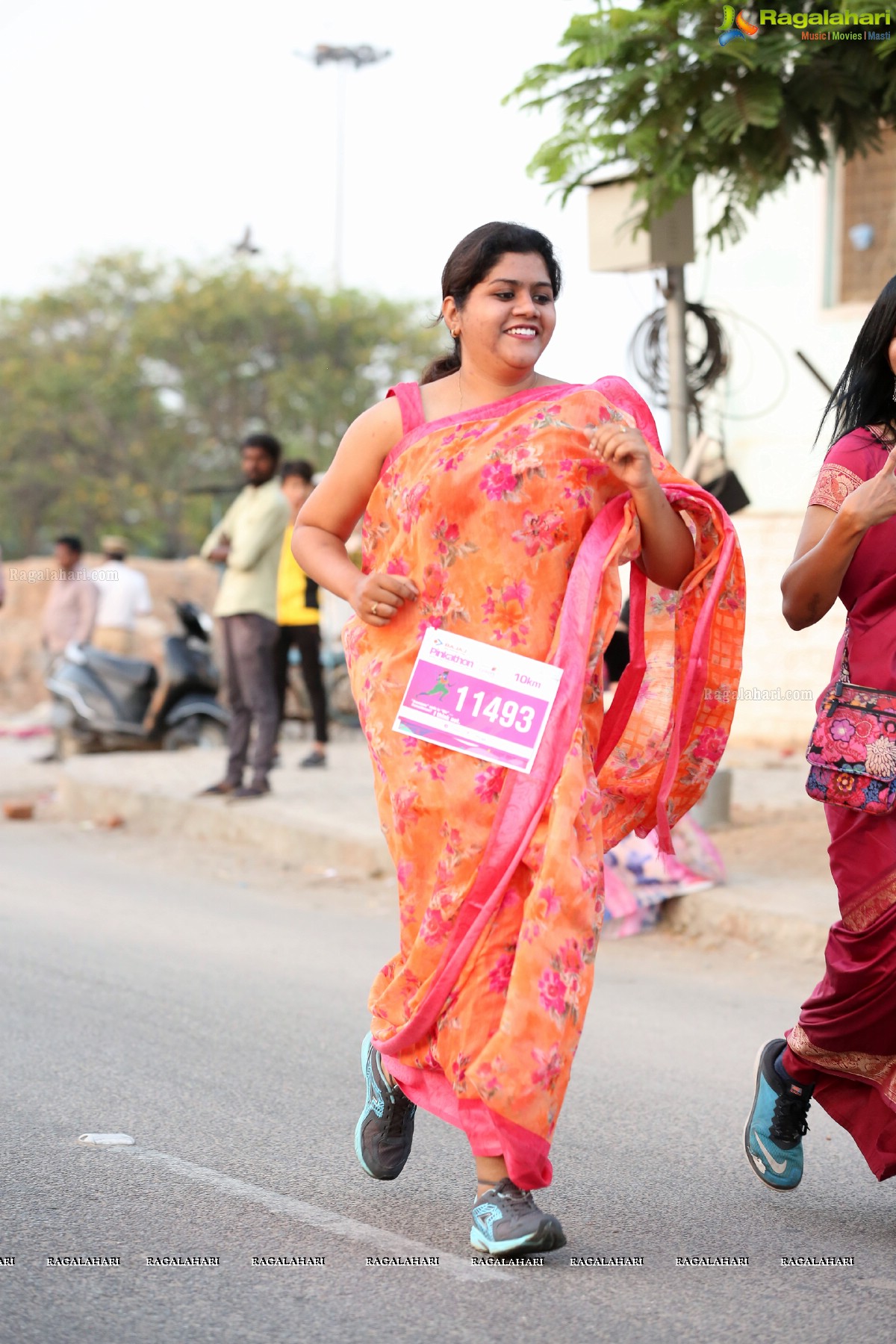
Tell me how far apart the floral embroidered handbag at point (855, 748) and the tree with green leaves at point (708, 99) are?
3901 millimetres

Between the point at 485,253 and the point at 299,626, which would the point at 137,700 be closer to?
the point at 299,626

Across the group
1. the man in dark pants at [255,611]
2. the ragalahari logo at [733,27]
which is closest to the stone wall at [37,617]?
the man in dark pants at [255,611]

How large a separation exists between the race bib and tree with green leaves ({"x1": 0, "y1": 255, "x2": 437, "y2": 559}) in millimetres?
32280

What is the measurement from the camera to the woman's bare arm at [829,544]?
308cm

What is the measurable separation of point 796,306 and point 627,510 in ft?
35.4

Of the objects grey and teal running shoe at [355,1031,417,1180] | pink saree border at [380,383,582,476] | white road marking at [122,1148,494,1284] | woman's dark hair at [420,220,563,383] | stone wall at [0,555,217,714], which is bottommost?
stone wall at [0,555,217,714]

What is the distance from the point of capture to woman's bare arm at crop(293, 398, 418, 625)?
3236mm

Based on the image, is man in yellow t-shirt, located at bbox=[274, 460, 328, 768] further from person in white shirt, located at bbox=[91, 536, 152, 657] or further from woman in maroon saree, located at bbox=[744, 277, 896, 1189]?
woman in maroon saree, located at bbox=[744, 277, 896, 1189]

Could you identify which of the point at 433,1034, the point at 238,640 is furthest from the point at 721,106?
the point at 433,1034

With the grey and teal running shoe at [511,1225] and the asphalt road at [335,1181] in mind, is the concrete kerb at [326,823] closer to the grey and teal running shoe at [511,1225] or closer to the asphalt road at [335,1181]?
the asphalt road at [335,1181]

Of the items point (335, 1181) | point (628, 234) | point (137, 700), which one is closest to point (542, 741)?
point (335, 1181)

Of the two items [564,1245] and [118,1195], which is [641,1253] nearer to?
[564,1245]

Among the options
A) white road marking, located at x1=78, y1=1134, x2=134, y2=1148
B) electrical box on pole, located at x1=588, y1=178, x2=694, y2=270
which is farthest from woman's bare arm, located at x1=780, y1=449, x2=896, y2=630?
electrical box on pole, located at x1=588, y1=178, x2=694, y2=270

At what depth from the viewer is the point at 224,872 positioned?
28.3ft
